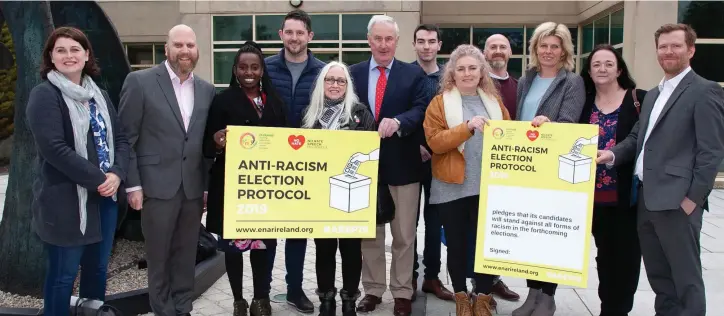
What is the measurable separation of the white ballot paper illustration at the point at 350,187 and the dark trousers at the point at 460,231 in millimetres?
622

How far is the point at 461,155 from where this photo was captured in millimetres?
4125

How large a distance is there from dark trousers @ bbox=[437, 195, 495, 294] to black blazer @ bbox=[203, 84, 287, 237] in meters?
1.32

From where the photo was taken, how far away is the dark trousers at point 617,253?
13.6 feet

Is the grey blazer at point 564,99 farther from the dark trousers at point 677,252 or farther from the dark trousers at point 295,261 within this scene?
the dark trousers at point 295,261

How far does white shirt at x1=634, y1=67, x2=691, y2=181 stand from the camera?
3779mm

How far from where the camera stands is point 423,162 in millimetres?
4621

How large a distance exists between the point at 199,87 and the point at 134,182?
2.50 ft

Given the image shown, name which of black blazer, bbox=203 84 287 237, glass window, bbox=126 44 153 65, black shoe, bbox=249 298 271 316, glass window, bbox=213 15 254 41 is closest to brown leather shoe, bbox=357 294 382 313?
black shoe, bbox=249 298 271 316

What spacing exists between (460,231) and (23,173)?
10.6 feet

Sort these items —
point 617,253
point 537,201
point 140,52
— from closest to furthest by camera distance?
point 537,201, point 617,253, point 140,52

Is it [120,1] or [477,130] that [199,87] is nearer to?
[477,130]

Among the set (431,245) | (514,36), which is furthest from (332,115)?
(514,36)

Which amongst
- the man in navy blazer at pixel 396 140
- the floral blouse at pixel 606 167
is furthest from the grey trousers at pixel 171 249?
the floral blouse at pixel 606 167

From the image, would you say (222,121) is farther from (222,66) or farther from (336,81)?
(222,66)
